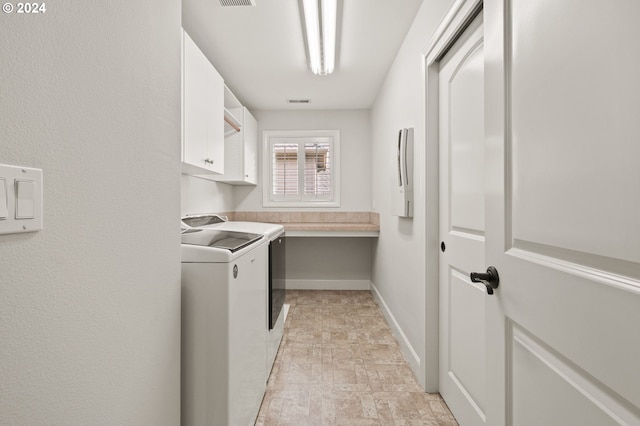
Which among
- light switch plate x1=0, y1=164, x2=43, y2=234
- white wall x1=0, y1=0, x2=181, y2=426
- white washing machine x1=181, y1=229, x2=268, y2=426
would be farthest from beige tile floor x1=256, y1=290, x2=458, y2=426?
light switch plate x1=0, y1=164, x2=43, y2=234

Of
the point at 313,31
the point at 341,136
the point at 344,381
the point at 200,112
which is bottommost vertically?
the point at 344,381

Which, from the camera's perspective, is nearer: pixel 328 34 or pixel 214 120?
pixel 328 34

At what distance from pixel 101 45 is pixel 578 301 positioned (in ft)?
4.02

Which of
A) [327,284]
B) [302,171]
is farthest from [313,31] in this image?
[327,284]

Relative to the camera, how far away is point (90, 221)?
703 mm

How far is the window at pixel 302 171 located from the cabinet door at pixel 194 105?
6.82 feet

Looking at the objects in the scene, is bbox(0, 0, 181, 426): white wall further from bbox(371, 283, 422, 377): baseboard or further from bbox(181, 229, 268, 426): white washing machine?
bbox(371, 283, 422, 377): baseboard

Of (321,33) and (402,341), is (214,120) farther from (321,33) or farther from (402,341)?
(402,341)

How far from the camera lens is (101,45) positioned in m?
0.74

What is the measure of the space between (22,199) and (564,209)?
1083 mm

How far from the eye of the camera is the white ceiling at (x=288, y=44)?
2.03 metres

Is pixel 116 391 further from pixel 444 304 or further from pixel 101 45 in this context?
pixel 444 304

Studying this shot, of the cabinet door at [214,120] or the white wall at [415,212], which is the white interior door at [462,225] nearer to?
the white wall at [415,212]

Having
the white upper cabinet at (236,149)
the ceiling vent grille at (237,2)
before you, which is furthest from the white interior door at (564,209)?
the white upper cabinet at (236,149)
